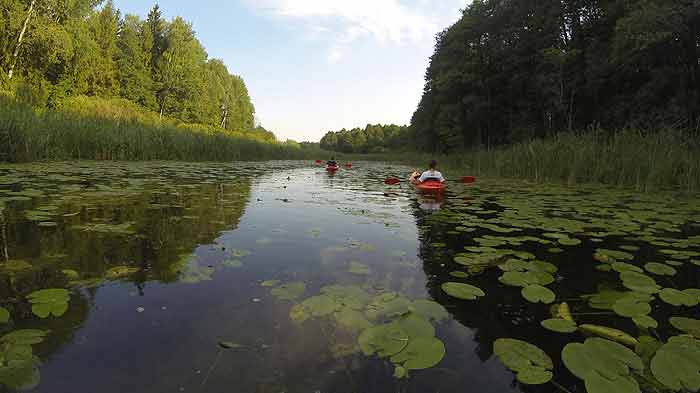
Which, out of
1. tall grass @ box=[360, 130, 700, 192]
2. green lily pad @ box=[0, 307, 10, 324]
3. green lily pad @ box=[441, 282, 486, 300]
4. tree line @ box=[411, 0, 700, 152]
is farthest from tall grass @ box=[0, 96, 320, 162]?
tree line @ box=[411, 0, 700, 152]

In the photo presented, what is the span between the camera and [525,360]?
4.81ft

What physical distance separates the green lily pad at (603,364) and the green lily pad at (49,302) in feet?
8.09

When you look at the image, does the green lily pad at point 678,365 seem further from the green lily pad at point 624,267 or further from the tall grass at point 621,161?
the tall grass at point 621,161

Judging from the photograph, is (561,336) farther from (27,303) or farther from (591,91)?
(591,91)

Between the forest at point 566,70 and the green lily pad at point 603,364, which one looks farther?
the forest at point 566,70

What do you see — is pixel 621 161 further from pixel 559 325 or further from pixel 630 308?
pixel 559 325

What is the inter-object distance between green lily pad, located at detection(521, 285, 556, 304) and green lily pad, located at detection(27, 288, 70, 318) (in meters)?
2.66

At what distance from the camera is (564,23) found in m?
22.6

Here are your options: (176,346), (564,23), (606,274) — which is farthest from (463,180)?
(564,23)

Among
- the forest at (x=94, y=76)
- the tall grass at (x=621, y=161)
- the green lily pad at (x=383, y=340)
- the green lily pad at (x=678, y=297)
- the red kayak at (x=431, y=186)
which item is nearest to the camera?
the green lily pad at (x=383, y=340)

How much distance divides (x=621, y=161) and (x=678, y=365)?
30.0 ft

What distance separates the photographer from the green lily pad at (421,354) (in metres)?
1.38

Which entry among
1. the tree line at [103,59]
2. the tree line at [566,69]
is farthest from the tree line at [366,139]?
the tree line at [566,69]

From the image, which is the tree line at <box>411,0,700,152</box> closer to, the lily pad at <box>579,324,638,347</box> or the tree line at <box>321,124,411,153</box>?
the lily pad at <box>579,324,638,347</box>
